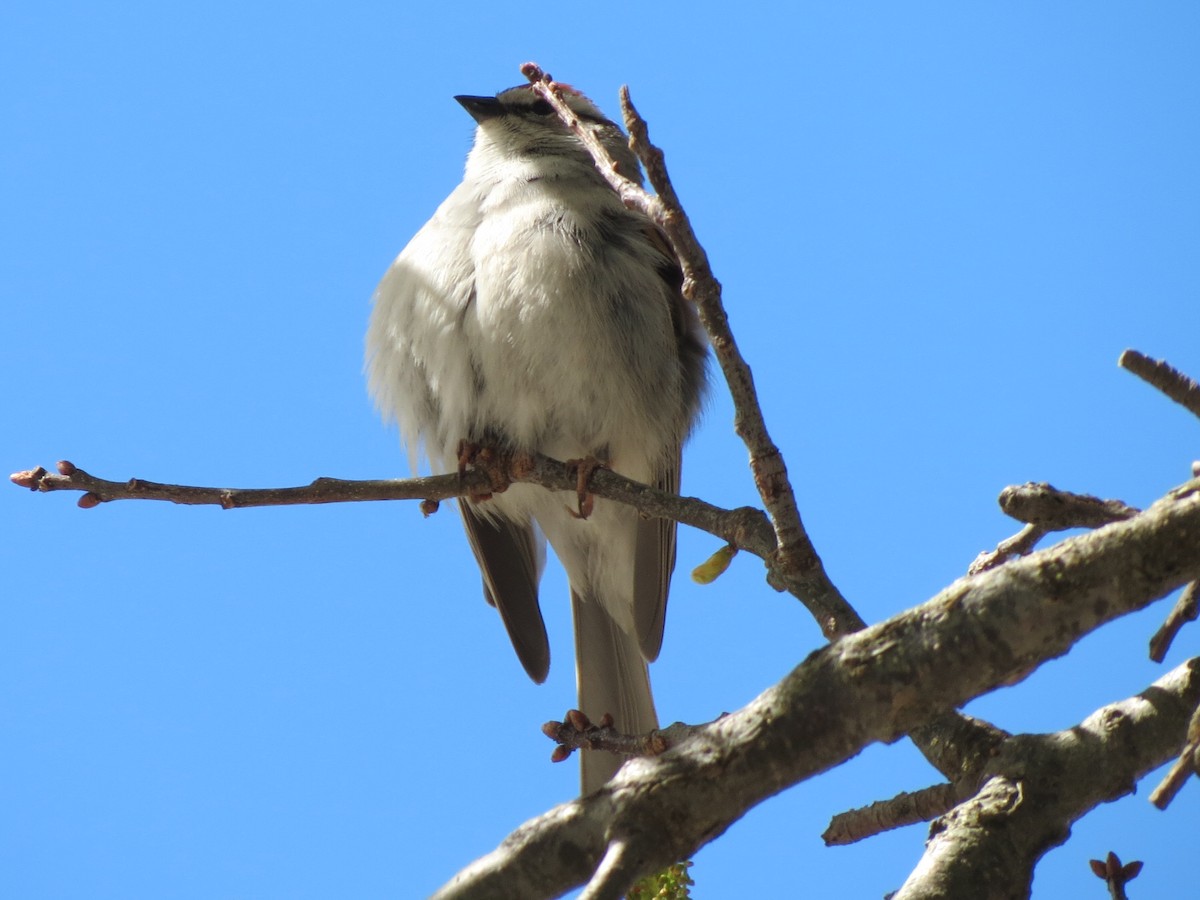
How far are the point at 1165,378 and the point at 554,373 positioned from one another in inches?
95.8

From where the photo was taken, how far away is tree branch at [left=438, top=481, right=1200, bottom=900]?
5.42ft

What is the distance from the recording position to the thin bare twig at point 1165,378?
169 cm

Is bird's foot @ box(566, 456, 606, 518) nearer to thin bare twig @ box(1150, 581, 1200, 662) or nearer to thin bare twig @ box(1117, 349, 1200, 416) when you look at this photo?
thin bare twig @ box(1150, 581, 1200, 662)

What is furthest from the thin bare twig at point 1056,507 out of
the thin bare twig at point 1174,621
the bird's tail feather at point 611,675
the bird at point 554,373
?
the bird's tail feather at point 611,675

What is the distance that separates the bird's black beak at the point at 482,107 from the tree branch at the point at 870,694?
3.74 metres

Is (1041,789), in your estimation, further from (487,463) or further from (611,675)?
(611,675)

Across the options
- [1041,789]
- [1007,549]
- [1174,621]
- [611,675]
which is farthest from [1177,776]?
[611,675]

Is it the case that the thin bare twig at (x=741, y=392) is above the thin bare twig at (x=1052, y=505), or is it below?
above

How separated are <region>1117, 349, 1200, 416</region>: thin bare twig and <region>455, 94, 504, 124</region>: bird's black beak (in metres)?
3.69

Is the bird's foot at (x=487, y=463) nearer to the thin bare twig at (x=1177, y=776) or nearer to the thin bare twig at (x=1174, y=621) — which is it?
the thin bare twig at (x=1174, y=621)

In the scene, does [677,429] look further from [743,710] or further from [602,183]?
[743,710]

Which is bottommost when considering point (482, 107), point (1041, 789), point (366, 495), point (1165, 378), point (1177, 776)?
point (1177, 776)

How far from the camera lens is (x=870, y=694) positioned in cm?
168

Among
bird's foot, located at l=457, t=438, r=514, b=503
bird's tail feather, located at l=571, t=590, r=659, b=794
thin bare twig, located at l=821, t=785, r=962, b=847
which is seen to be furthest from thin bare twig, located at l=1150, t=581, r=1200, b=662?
bird's tail feather, located at l=571, t=590, r=659, b=794
